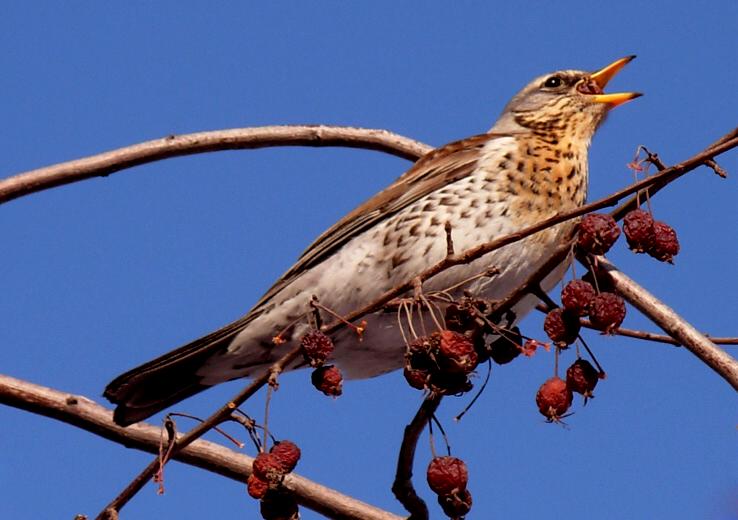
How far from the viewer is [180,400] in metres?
3.98

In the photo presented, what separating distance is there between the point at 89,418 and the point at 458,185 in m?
1.45

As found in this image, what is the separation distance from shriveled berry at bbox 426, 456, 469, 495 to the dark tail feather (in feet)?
4.13

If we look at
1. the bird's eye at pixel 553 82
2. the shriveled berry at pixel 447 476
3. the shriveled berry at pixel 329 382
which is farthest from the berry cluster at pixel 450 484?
the bird's eye at pixel 553 82

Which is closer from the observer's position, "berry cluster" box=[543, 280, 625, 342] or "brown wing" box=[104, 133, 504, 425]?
"berry cluster" box=[543, 280, 625, 342]

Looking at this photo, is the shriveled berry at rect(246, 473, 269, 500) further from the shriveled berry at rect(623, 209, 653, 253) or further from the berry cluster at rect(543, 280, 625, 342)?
the shriveled berry at rect(623, 209, 653, 253)

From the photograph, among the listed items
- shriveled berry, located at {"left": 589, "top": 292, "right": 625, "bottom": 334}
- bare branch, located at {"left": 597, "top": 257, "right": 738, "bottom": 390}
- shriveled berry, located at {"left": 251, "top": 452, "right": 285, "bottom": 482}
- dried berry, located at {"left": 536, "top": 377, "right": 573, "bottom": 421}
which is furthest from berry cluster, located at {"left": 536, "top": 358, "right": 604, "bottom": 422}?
shriveled berry, located at {"left": 251, "top": 452, "right": 285, "bottom": 482}

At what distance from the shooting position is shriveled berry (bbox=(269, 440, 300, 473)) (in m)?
2.55

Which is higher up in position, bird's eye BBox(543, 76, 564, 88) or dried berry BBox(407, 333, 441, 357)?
bird's eye BBox(543, 76, 564, 88)

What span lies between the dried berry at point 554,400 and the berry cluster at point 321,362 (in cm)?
44

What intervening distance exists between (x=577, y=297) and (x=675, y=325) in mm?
993

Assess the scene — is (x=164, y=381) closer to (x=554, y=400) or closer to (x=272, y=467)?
(x=272, y=467)

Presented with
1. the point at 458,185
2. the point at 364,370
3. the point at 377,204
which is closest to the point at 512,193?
the point at 458,185

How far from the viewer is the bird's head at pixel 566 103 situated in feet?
15.7

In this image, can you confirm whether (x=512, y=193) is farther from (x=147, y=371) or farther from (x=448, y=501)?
(x=448, y=501)
